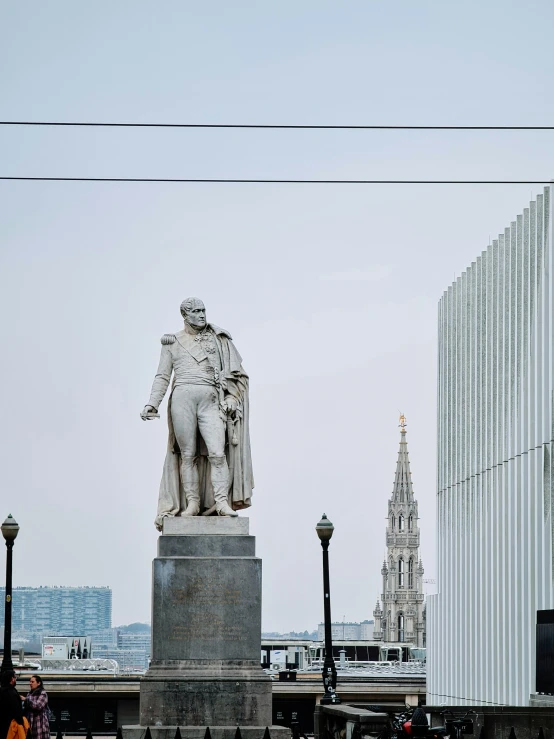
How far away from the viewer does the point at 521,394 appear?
3950 cm

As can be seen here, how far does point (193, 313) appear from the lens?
2289 cm

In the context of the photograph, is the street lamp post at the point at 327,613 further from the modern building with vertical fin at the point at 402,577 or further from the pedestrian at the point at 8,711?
the modern building with vertical fin at the point at 402,577

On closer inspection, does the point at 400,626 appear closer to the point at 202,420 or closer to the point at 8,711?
the point at 202,420

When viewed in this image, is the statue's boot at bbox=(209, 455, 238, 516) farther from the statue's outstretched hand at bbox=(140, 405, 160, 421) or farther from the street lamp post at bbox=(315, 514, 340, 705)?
the street lamp post at bbox=(315, 514, 340, 705)

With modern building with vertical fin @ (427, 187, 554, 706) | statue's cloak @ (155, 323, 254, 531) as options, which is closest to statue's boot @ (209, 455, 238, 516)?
statue's cloak @ (155, 323, 254, 531)

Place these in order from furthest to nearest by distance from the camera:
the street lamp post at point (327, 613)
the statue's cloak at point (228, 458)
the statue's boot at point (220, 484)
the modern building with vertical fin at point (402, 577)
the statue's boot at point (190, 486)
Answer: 1. the modern building with vertical fin at point (402, 577)
2. the street lamp post at point (327, 613)
3. the statue's cloak at point (228, 458)
4. the statue's boot at point (190, 486)
5. the statue's boot at point (220, 484)

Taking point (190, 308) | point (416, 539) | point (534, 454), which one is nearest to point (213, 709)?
point (190, 308)

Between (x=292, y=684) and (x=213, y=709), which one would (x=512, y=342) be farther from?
(x=213, y=709)

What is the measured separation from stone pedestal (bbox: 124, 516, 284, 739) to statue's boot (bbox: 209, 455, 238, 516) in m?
0.25

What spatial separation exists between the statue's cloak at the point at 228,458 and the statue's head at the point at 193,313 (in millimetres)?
233

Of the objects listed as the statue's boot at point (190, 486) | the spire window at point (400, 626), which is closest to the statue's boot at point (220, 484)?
the statue's boot at point (190, 486)

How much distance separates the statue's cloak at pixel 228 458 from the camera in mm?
22672

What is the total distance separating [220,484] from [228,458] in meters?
0.51

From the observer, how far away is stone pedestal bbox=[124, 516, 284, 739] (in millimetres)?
21406
